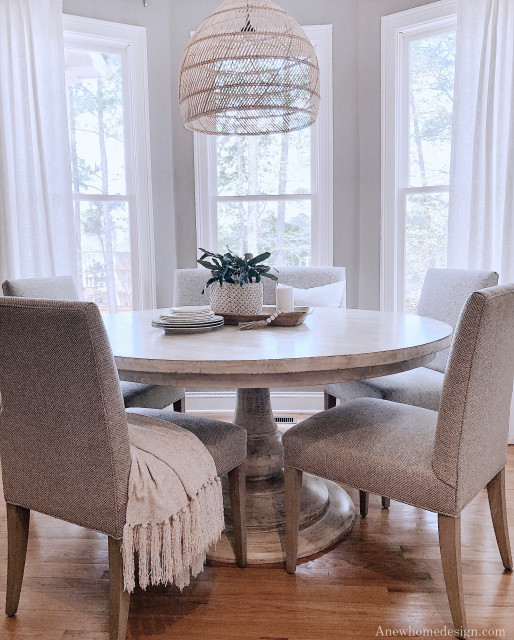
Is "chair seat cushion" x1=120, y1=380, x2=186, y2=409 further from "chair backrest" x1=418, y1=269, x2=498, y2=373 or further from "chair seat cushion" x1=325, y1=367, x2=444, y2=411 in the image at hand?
"chair backrest" x1=418, y1=269, x2=498, y2=373

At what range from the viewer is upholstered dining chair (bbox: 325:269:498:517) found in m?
2.17

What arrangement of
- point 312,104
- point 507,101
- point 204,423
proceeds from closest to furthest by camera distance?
point 204,423 → point 312,104 → point 507,101

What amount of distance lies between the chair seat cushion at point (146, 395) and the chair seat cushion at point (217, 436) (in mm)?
439

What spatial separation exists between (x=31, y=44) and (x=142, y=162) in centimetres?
87

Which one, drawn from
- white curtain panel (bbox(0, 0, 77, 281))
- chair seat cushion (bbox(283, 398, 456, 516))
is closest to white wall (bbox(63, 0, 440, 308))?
white curtain panel (bbox(0, 0, 77, 281))

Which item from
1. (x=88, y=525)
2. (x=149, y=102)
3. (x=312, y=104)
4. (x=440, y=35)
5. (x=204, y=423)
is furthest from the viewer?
(x=149, y=102)

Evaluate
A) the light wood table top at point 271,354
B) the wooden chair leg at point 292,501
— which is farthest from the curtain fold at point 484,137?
the wooden chair leg at point 292,501

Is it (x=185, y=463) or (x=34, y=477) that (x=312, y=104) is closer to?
(x=185, y=463)

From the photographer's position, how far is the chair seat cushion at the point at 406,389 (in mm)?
2162

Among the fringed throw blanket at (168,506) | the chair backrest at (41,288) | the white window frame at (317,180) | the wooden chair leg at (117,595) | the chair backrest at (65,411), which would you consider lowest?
the wooden chair leg at (117,595)

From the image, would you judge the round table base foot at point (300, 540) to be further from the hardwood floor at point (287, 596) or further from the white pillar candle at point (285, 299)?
the white pillar candle at point (285, 299)

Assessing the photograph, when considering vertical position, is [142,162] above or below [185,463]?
above

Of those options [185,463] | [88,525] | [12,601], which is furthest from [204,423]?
[12,601]

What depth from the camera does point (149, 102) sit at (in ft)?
11.3
